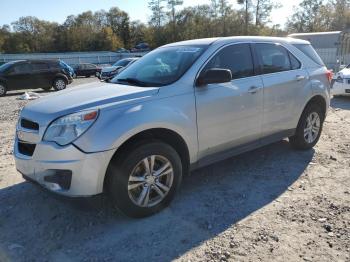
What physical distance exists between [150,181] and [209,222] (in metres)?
0.73

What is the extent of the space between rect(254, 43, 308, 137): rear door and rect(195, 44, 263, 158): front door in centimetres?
17

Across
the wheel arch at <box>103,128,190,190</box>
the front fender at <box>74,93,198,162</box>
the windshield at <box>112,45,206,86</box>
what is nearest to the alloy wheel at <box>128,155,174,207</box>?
the wheel arch at <box>103,128,190,190</box>

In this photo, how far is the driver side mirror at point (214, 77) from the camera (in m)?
4.04

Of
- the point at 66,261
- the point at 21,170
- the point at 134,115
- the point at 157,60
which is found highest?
the point at 157,60

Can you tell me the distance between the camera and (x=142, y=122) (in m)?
3.61

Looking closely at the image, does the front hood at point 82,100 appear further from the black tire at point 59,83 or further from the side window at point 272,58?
the black tire at point 59,83

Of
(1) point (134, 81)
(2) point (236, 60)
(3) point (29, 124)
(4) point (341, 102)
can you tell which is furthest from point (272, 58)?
(4) point (341, 102)

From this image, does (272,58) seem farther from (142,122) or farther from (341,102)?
(341,102)

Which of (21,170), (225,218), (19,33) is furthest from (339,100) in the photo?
(19,33)

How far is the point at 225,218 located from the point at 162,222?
0.66 metres

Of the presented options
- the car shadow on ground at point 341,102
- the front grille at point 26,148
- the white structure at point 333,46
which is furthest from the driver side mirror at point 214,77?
the white structure at point 333,46

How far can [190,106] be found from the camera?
4.04 metres

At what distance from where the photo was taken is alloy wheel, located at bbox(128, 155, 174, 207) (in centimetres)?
374

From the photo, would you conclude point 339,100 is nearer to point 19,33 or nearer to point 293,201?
point 293,201
